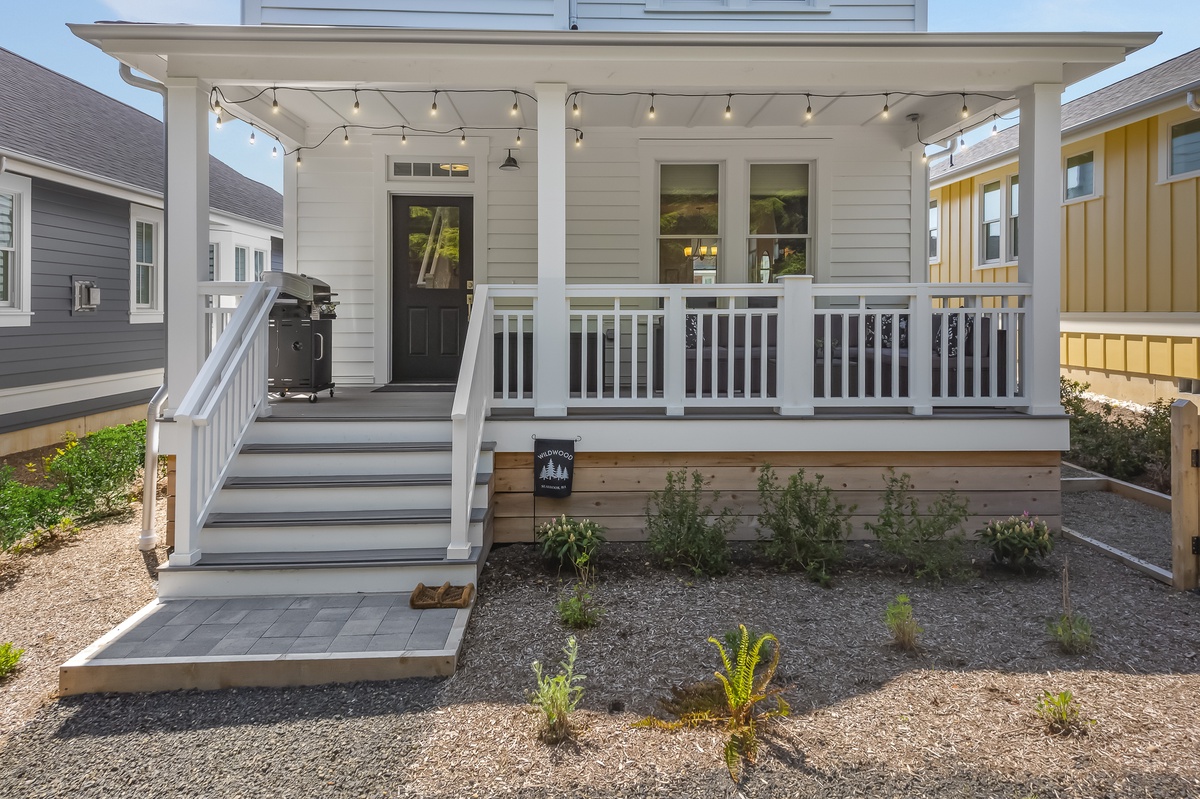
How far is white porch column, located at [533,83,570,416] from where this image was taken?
17.0 feet

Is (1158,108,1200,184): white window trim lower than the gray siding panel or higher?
higher

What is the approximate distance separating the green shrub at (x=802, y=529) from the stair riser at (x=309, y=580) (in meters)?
1.90

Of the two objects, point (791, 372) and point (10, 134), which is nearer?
point (791, 372)

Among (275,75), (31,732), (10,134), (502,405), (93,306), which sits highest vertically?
(10,134)

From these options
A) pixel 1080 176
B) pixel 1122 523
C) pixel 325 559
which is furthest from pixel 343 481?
pixel 1080 176

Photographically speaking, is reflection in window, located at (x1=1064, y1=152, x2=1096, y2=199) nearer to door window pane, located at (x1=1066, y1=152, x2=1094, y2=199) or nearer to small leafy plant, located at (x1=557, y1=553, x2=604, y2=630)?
door window pane, located at (x1=1066, y1=152, x2=1094, y2=199)

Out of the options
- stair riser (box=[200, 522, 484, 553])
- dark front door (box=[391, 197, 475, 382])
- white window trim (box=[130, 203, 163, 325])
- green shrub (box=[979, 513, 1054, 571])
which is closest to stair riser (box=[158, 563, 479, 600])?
stair riser (box=[200, 522, 484, 553])

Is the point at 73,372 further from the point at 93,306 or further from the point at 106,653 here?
the point at 106,653

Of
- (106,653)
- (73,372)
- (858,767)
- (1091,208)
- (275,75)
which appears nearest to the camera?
(858,767)

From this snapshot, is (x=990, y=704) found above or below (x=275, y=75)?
below

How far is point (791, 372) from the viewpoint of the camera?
519 cm

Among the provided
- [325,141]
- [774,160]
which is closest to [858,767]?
[774,160]

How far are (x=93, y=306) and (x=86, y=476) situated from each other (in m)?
4.69

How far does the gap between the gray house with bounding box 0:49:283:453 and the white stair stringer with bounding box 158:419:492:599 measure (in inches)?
151
